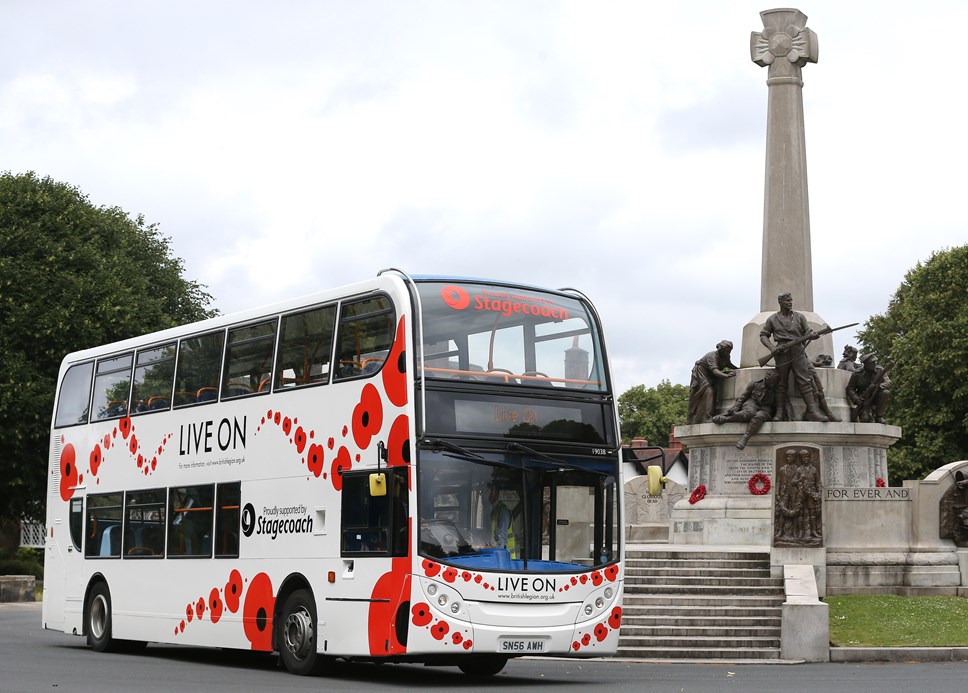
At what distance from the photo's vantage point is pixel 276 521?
1756 cm

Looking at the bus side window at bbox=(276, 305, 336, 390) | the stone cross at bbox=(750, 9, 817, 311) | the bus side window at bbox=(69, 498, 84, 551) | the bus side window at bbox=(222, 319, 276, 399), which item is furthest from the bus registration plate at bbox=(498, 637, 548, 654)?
the stone cross at bbox=(750, 9, 817, 311)

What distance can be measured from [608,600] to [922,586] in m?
10.4

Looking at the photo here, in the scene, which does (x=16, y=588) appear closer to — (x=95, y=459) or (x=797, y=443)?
(x=95, y=459)

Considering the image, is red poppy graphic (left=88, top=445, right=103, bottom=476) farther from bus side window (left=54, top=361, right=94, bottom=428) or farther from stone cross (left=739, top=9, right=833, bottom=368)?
stone cross (left=739, top=9, right=833, bottom=368)

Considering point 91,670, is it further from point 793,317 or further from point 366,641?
point 793,317

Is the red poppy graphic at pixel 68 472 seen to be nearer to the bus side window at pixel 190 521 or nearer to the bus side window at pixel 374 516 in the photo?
the bus side window at pixel 190 521

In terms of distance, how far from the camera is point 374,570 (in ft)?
51.3

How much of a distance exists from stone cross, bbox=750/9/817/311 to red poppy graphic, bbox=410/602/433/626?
16.9 meters

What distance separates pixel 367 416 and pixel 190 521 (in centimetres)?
436

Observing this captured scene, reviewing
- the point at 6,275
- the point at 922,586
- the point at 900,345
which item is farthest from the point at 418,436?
the point at 900,345

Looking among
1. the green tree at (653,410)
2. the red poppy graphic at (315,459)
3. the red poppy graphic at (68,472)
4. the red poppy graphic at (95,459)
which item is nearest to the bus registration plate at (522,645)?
the red poppy graphic at (315,459)

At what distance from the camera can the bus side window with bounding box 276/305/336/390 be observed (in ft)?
55.6

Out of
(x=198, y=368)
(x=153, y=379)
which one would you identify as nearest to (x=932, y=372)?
(x=153, y=379)

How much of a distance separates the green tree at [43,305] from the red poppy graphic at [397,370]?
89.9 ft
